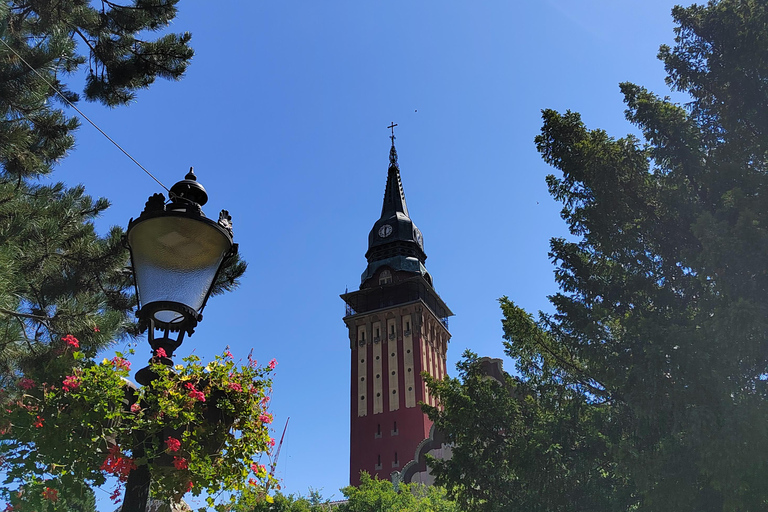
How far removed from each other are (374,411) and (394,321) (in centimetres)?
654

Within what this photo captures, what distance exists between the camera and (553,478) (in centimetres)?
1314

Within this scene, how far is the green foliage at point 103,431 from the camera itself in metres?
3.18

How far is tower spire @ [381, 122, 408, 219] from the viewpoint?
55112mm

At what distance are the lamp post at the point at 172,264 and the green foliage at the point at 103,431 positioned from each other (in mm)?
103

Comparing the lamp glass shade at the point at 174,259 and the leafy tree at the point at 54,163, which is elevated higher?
the leafy tree at the point at 54,163

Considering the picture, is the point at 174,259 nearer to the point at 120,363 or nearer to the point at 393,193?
the point at 120,363


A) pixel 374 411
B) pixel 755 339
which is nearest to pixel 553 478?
pixel 755 339

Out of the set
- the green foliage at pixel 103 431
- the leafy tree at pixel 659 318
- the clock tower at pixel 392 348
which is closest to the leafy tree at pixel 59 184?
the green foliage at pixel 103 431

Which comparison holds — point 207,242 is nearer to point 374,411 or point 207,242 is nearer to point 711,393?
point 711,393

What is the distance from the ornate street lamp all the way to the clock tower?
32896 mm

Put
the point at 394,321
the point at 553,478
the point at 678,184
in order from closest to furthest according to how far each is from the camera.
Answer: the point at 553,478, the point at 678,184, the point at 394,321

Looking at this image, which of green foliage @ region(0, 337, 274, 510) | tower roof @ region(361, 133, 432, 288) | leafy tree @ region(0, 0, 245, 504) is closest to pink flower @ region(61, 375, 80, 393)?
green foliage @ region(0, 337, 274, 510)

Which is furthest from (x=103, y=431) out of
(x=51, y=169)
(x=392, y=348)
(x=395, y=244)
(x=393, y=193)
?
(x=393, y=193)

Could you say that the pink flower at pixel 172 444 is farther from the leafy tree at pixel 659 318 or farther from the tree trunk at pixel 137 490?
the leafy tree at pixel 659 318
